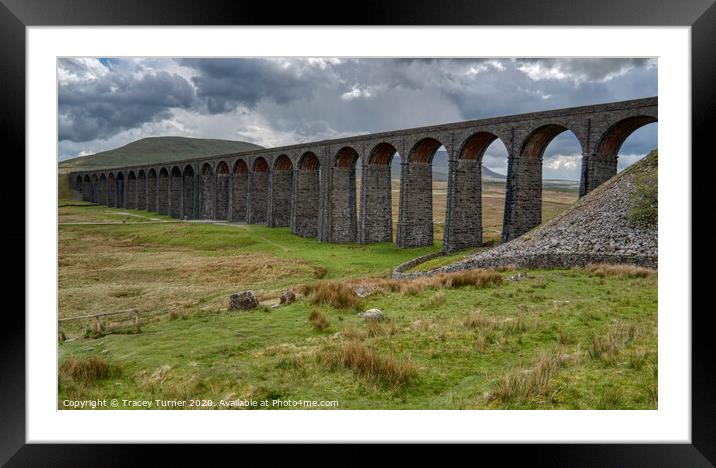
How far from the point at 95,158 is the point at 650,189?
569ft

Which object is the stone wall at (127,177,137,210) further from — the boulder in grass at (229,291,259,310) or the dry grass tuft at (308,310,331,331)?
the dry grass tuft at (308,310,331,331)

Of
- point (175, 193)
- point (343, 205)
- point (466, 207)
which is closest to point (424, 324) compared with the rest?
point (466, 207)

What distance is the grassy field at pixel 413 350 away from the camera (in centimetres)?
686

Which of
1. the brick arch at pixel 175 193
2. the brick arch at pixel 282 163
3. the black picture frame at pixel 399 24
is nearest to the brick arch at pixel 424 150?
the brick arch at pixel 282 163

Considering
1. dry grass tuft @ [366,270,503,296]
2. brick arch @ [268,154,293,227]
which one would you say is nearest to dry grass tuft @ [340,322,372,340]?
dry grass tuft @ [366,270,503,296]

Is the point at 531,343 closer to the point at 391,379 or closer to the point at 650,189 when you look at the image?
the point at 391,379

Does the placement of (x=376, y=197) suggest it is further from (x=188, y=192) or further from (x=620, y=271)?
(x=188, y=192)

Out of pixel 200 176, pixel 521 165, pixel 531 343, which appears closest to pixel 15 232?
pixel 531 343

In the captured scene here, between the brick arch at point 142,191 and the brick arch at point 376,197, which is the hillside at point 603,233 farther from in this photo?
the brick arch at point 142,191

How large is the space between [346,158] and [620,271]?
29825 millimetres

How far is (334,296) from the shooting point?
459 inches

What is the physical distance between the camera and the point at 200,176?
61.2 metres

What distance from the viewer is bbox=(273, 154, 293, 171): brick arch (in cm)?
4834

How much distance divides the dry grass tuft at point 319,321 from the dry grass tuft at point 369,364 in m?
1.68
